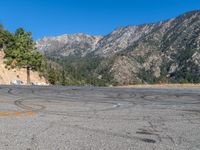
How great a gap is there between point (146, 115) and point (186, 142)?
437 centimetres

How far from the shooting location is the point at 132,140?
27.5 feet

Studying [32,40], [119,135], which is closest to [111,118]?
[119,135]

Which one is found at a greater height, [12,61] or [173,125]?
[12,61]

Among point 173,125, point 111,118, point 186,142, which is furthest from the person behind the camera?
point 111,118

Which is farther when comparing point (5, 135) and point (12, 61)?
point (12, 61)

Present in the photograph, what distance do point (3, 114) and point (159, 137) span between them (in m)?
5.97

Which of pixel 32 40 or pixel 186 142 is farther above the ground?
pixel 32 40

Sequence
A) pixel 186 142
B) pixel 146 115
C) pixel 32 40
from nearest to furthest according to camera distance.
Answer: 1. pixel 186 142
2. pixel 146 115
3. pixel 32 40

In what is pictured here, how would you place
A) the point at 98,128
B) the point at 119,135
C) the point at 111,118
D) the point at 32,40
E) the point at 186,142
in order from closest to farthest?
the point at 186,142, the point at 119,135, the point at 98,128, the point at 111,118, the point at 32,40

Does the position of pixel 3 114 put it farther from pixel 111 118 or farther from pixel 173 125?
pixel 173 125

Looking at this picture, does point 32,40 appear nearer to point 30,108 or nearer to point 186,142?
point 30,108

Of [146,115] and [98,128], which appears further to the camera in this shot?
[146,115]

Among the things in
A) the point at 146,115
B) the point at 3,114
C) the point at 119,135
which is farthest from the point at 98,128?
the point at 3,114

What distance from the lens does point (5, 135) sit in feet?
28.6
